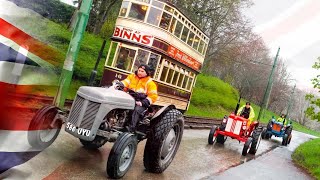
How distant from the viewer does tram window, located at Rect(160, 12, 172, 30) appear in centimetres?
1439

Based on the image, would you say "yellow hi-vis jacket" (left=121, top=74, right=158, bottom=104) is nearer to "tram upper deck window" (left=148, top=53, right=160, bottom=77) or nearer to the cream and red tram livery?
the cream and red tram livery

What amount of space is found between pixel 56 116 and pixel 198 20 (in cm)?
2878

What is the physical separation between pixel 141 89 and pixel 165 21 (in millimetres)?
9294

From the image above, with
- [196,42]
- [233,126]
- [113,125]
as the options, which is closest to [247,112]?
[233,126]

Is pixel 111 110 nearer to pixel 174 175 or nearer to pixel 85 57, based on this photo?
pixel 174 175

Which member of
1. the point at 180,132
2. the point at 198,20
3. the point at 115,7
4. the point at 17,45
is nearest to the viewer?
the point at 17,45

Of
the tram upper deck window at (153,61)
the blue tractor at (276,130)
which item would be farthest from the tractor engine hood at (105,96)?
the blue tractor at (276,130)

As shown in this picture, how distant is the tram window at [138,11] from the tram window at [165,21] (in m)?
0.80

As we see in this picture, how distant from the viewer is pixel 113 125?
17.1 ft

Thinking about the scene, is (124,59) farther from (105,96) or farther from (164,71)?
(105,96)

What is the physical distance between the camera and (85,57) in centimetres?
1688

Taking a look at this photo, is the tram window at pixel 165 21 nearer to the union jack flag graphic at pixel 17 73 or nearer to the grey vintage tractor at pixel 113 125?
the grey vintage tractor at pixel 113 125

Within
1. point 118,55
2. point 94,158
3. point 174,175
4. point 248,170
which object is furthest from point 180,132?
point 118,55

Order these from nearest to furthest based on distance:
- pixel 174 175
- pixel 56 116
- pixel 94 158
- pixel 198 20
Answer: pixel 56 116
pixel 94 158
pixel 174 175
pixel 198 20
